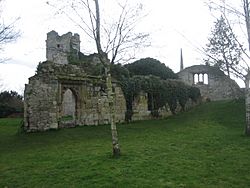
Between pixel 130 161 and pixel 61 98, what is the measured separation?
10217 mm

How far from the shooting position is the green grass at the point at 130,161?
778 centimetres

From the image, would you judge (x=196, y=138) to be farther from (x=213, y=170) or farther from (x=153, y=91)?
(x=153, y=91)

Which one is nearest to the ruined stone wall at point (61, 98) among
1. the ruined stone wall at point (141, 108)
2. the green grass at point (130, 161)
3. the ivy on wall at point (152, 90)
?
the ivy on wall at point (152, 90)

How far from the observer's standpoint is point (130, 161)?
9641 millimetres

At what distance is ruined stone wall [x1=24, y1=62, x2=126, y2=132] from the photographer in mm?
17859

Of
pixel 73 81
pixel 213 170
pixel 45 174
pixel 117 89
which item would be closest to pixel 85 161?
pixel 45 174

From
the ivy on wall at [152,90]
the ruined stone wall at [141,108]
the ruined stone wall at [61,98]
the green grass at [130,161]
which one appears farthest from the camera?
the ruined stone wall at [141,108]

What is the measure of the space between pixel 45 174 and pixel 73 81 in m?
11.5

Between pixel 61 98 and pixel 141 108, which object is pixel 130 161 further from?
pixel 141 108

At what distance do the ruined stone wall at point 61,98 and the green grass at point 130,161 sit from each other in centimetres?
170

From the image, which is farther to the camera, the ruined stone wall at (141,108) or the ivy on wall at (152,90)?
the ruined stone wall at (141,108)

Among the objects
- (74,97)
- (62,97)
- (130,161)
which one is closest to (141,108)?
(74,97)

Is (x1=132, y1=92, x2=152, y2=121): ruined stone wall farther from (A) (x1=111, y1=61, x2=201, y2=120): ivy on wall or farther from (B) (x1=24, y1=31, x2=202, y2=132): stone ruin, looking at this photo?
(A) (x1=111, y1=61, x2=201, y2=120): ivy on wall

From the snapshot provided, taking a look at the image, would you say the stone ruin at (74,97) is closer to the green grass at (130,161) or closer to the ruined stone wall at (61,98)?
the ruined stone wall at (61,98)
